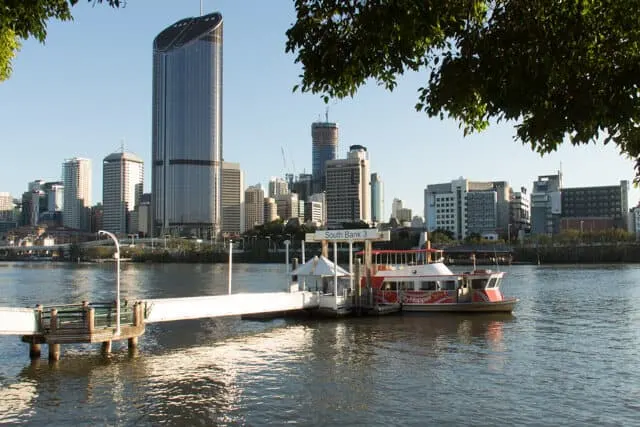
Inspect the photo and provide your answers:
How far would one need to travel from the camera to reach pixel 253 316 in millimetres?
48625

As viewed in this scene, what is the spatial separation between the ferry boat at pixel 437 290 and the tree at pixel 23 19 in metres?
42.9

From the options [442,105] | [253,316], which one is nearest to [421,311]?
[253,316]

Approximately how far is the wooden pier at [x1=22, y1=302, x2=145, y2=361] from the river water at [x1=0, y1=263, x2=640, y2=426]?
1.11 metres

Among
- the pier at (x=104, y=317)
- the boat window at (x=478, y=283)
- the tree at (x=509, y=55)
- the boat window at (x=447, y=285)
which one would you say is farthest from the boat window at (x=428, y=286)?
the tree at (x=509, y=55)

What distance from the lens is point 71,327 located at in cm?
2991

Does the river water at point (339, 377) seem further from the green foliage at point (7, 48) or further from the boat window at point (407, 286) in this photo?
the green foliage at point (7, 48)

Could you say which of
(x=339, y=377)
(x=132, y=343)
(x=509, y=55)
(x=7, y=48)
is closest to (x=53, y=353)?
(x=132, y=343)

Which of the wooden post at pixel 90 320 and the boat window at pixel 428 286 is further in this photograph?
the boat window at pixel 428 286

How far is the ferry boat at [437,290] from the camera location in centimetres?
5147

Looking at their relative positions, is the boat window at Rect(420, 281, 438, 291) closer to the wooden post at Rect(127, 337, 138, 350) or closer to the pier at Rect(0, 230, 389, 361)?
the pier at Rect(0, 230, 389, 361)

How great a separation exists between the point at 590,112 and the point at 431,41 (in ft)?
8.54

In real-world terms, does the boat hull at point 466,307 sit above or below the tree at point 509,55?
below

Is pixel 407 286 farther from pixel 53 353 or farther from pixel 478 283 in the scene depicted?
pixel 53 353

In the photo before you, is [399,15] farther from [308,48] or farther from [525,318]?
[525,318]
